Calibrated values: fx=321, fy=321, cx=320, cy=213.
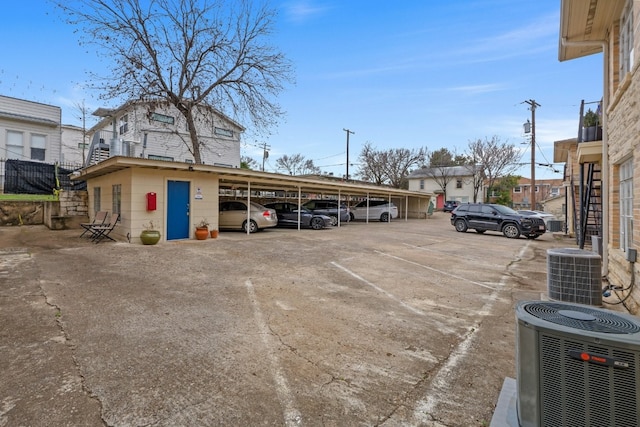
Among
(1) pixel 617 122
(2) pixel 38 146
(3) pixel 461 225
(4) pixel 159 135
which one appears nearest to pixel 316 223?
(3) pixel 461 225

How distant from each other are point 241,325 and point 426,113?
69.9 ft

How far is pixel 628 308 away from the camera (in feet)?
14.5

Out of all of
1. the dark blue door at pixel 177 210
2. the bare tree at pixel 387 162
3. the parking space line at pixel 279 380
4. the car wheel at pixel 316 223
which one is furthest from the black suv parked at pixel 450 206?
the parking space line at pixel 279 380

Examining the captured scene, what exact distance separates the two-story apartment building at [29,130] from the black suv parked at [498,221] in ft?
74.9

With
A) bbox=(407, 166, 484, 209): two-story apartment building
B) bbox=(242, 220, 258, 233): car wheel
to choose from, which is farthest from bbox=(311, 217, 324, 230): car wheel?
bbox=(407, 166, 484, 209): two-story apartment building

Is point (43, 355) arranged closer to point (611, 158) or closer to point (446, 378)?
point (446, 378)

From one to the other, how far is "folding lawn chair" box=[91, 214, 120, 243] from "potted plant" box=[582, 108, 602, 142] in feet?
45.0

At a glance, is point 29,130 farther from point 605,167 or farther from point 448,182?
point 448,182

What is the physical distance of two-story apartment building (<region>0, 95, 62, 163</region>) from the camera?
1677 centimetres

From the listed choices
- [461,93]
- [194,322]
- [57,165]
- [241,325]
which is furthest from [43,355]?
[461,93]

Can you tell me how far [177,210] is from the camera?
37.4 feet

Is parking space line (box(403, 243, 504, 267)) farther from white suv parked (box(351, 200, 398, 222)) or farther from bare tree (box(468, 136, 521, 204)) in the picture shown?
bare tree (box(468, 136, 521, 204))

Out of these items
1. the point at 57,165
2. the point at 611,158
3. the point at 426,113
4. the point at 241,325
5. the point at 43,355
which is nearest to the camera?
the point at 43,355

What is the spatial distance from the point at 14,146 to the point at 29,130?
1115 mm
